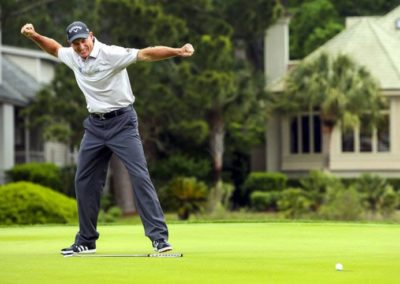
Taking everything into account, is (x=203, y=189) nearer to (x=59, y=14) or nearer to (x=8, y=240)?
(x=59, y=14)

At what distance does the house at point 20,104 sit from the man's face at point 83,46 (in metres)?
33.7

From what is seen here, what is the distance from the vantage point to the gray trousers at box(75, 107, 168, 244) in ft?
37.1

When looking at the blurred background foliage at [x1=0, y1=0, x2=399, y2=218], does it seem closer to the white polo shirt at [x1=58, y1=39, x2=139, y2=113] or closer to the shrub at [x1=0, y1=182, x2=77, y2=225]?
the shrub at [x1=0, y1=182, x2=77, y2=225]

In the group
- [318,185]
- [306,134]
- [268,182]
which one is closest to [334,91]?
[306,134]

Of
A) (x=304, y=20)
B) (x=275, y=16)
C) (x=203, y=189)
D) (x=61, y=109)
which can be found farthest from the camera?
(x=304, y=20)

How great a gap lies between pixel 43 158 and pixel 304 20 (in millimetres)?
17327

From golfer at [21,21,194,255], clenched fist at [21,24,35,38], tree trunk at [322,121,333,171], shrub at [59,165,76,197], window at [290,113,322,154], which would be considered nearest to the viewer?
golfer at [21,21,194,255]

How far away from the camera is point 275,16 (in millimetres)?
49844

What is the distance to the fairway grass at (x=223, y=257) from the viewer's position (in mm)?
8914

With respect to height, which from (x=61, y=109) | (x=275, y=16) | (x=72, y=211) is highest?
(x=275, y=16)

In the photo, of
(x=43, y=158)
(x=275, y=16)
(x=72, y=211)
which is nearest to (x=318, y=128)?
(x=275, y=16)

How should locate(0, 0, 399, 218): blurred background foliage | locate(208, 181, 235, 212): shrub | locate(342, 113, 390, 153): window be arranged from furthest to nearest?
locate(342, 113, 390, 153): window < locate(0, 0, 399, 218): blurred background foliage < locate(208, 181, 235, 212): shrub

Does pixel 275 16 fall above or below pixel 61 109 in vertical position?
above

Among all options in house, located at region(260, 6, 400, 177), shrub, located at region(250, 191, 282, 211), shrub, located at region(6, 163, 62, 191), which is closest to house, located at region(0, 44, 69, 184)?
shrub, located at region(6, 163, 62, 191)
